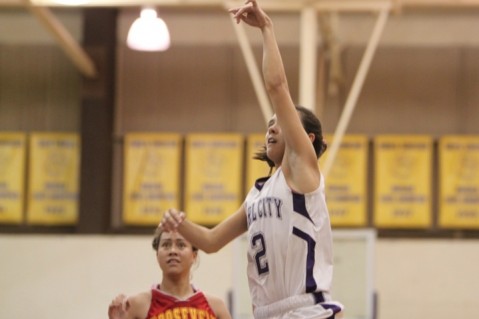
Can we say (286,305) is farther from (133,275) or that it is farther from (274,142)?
(133,275)

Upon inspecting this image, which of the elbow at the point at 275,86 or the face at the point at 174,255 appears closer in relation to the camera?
the elbow at the point at 275,86

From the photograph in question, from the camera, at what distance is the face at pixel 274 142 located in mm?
4375

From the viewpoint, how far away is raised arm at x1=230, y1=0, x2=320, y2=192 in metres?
4.18

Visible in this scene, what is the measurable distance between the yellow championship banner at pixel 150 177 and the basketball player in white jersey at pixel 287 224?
10564 millimetres

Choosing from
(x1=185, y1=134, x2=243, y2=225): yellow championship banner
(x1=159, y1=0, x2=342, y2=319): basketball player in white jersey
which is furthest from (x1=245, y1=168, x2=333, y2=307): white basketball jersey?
(x1=185, y1=134, x2=243, y2=225): yellow championship banner

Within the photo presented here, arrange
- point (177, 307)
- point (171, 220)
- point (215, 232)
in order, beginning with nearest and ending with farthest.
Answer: point (171, 220)
point (215, 232)
point (177, 307)

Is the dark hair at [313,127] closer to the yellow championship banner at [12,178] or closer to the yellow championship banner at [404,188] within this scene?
the yellow championship banner at [404,188]

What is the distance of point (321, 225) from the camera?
4.28m

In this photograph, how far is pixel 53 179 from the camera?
15.1 meters

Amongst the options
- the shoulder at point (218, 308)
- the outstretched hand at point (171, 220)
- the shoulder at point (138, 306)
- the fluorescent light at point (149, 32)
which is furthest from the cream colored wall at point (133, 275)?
the outstretched hand at point (171, 220)

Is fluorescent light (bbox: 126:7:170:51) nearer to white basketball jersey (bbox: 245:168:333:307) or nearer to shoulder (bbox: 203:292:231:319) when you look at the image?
shoulder (bbox: 203:292:231:319)

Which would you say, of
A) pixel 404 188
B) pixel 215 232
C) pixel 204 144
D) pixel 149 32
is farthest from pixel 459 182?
pixel 215 232

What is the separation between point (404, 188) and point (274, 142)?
34.0ft

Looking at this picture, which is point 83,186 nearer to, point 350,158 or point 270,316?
point 350,158
